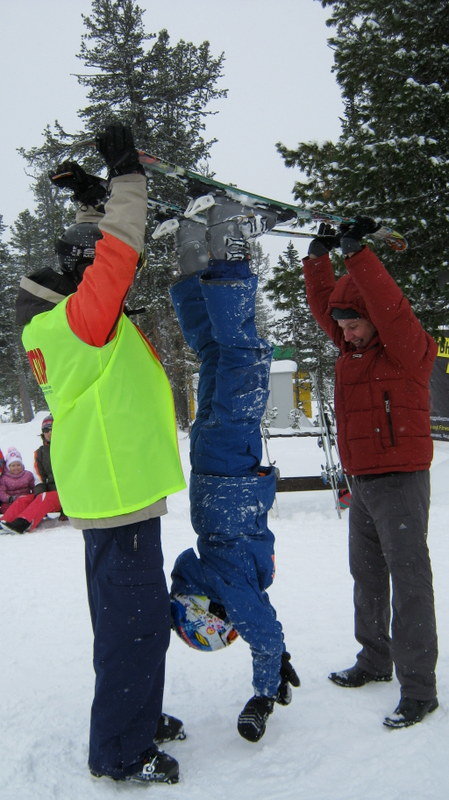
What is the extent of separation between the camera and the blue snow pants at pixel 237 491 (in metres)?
2.41

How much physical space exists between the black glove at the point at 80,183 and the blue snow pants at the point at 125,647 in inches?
53.0

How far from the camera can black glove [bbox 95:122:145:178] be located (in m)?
2.18

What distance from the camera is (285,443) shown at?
55.2ft

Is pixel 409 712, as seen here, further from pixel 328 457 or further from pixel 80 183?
pixel 328 457

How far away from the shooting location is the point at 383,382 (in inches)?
116

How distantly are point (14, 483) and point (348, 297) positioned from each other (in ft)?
21.7

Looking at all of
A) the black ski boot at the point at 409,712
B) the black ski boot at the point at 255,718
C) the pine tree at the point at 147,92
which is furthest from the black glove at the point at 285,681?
the pine tree at the point at 147,92

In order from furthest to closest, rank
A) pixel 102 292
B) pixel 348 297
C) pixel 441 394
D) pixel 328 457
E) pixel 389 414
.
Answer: pixel 441 394
pixel 328 457
pixel 348 297
pixel 389 414
pixel 102 292

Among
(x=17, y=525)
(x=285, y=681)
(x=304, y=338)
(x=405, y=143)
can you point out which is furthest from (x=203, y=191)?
(x=304, y=338)

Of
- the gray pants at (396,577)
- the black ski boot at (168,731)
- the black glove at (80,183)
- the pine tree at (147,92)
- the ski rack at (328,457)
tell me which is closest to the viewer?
the black glove at (80,183)

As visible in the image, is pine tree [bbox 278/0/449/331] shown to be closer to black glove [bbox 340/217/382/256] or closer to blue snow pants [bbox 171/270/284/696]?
black glove [bbox 340/217/382/256]

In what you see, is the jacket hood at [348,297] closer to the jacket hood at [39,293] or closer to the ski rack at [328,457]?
the jacket hood at [39,293]

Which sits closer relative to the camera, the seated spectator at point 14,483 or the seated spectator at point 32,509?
the seated spectator at point 32,509

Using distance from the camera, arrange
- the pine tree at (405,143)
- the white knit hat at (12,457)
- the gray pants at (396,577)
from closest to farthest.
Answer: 1. the gray pants at (396,577)
2. the white knit hat at (12,457)
3. the pine tree at (405,143)
